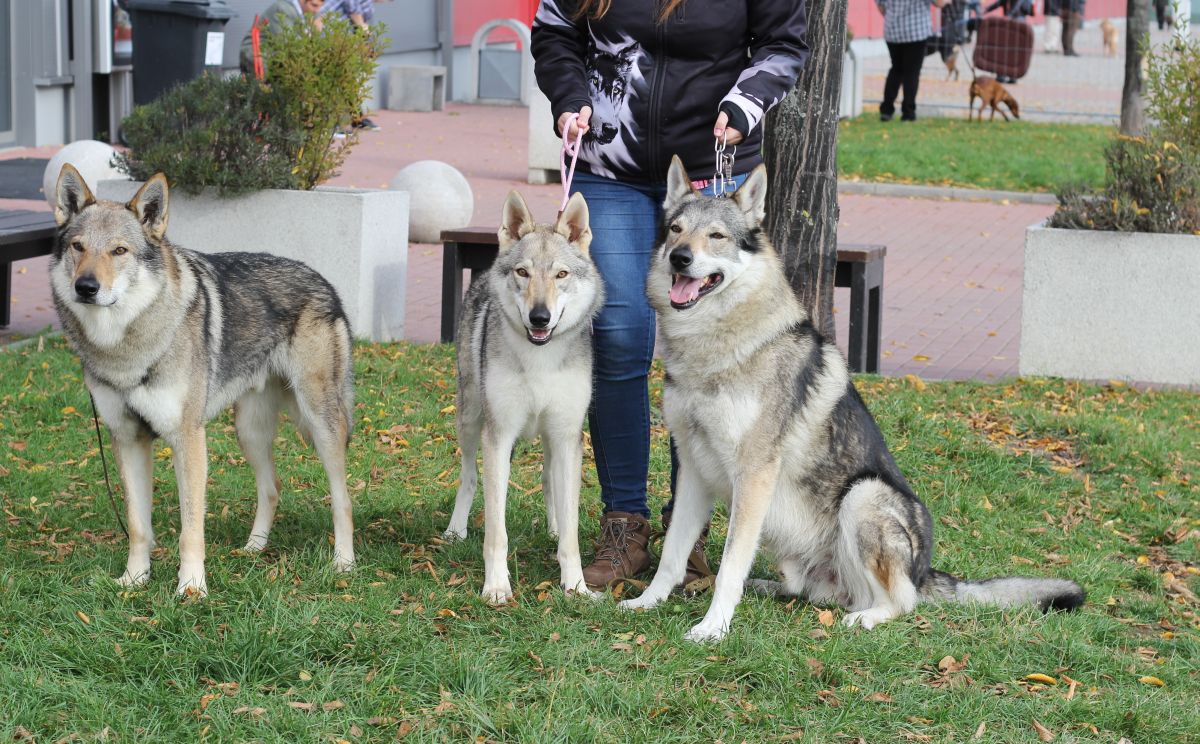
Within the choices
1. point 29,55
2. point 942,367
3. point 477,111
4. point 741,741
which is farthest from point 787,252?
point 477,111

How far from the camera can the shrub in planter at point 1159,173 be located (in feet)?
28.1

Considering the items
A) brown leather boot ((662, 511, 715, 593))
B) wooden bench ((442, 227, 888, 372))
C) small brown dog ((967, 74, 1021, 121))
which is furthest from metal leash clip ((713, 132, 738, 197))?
small brown dog ((967, 74, 1021, 121))

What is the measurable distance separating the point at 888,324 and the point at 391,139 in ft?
33.8

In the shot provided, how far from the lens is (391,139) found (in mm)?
18719

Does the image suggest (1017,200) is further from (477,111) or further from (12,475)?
(12,475)

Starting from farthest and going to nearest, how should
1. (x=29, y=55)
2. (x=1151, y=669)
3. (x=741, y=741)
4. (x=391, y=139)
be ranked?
(x=391, y=139) → (x=29, y=55) → (x=1151, y=669) → (x=741, y=741)

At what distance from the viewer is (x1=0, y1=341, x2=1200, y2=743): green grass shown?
3.86 m

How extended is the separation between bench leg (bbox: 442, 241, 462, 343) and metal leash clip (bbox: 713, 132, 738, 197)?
447 cm

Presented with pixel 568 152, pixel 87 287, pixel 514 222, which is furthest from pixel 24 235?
pixel 568 152

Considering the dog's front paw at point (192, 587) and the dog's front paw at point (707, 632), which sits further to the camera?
the dog's front paw at point (192, 587)

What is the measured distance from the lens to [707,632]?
4.45 m

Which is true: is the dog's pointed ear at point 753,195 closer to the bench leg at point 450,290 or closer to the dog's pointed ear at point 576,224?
the dog's pointed ear at point 576,224

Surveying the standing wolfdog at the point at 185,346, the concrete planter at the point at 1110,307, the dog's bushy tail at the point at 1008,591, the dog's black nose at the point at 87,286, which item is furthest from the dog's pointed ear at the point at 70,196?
the concrete planter at the point at 1110,307

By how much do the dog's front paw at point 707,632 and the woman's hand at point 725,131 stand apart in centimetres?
163
